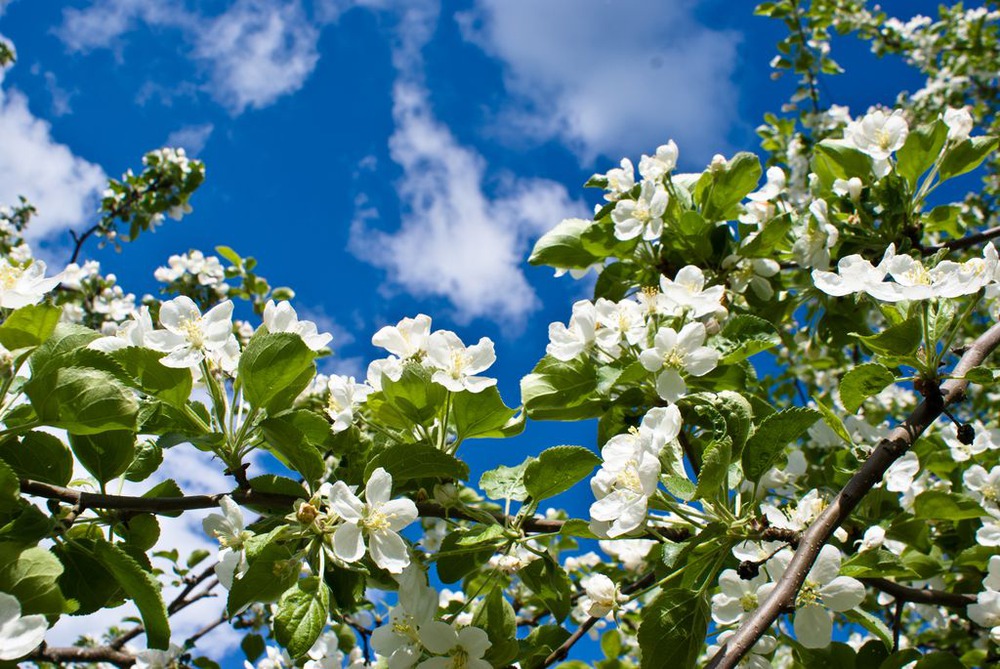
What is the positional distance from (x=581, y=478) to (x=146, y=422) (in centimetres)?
95

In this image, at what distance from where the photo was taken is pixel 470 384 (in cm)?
174

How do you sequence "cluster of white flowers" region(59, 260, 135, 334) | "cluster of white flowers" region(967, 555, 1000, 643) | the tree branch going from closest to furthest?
1. "cluster of white flowers" region(967, 555, 1000, 643)
2. the tree branch
3. "cluster of white flowers" region(59, 260, 135, 334)

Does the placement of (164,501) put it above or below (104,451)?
below

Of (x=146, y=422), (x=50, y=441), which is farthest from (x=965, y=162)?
(x=50, y=441)

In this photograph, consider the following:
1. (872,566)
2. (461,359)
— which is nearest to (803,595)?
(872,566)

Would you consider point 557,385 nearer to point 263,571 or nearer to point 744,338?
point 744,338

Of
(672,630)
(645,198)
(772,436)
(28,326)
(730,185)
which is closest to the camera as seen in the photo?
(28,326)

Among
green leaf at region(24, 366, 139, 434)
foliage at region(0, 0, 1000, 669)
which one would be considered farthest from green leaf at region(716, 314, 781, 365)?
green leaf at region(24, 366, 139, 434)

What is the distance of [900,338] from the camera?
5.24 ft

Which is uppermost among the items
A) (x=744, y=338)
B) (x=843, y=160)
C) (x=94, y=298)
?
(x=94, y=298)

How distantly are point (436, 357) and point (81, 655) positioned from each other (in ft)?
6.57

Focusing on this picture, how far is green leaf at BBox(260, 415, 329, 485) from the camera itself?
5.17 feet

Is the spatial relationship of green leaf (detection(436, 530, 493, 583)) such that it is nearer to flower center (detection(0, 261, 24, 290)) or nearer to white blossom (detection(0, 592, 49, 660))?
white blossom (detection(0, 592, 49, 660))

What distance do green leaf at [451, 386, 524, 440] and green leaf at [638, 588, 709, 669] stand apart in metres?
0.53
